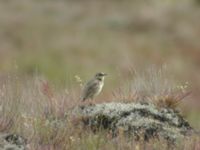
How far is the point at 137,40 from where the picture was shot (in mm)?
34531

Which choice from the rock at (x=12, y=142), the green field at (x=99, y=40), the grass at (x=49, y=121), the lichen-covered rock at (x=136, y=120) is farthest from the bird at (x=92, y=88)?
the green field at (x=99, y=40)

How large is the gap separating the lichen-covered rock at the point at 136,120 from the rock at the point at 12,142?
52.3 inches

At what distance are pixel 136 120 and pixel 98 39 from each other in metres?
22.0

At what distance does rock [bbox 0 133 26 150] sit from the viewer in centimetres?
1078

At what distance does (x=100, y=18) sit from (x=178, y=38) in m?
4.73

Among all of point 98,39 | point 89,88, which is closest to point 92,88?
point 89,88

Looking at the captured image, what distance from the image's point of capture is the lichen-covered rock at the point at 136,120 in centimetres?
1229

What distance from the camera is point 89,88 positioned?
45.1 ft

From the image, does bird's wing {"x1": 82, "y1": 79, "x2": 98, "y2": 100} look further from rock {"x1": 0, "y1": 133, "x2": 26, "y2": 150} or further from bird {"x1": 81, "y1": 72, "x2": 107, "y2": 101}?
rock {"x1": 0, "y1": 133, "x2": 26, "y2": 150}

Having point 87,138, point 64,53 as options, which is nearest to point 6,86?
point 87,138

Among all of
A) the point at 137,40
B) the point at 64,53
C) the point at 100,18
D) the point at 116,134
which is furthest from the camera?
the point at 100,18

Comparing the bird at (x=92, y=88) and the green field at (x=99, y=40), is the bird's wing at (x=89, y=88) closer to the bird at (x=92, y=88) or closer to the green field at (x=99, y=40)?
the bird at (x=92, y=88)

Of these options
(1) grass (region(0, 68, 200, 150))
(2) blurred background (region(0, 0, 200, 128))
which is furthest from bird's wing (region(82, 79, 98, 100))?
(2) blurred background (region(0, 0, 200, 128))

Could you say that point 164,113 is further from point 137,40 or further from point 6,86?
point 137,40
